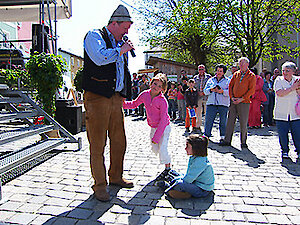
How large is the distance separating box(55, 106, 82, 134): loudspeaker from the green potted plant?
A: 1281 millimetres

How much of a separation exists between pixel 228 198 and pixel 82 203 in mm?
1761

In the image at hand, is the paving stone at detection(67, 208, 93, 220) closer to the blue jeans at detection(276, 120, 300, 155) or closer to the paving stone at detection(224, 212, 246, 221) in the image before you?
the paving stone at detection(224, 212, 246, 221)

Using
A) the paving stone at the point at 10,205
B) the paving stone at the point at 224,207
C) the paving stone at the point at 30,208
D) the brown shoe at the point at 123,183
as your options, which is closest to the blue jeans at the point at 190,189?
the paving stone at the point at 224,207

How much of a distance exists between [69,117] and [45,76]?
1.92 m

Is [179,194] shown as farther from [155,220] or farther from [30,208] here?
[30,208]

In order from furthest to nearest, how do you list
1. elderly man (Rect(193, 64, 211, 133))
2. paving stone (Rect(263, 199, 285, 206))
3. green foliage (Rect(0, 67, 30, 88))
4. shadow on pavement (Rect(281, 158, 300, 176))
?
green foliage (Rect(0, 67, 30, 88)) → elderly man (Rect(193, 64, 211, 133)) → shadow on pavement (Rect(281, 158, 300, 176)) → paving stone (Rect(263, 199, 285, 206))

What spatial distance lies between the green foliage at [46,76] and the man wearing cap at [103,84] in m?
3.66

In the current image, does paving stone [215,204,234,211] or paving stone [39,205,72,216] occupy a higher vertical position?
paving stone [215,204,234,211]

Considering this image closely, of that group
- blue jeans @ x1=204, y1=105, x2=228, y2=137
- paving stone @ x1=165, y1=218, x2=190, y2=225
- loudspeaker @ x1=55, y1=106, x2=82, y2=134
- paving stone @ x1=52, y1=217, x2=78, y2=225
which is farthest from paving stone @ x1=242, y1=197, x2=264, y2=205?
loudspeaker @ x1=55, y1=106, x2=82, y2=134

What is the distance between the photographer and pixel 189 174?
3582mm

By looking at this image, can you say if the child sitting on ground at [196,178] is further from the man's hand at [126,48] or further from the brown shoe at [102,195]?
the man's hand at [126,48]

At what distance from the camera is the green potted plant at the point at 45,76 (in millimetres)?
6852

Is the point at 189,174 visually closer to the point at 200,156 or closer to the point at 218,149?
the point at 200,156

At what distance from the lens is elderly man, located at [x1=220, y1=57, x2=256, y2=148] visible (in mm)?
6500
